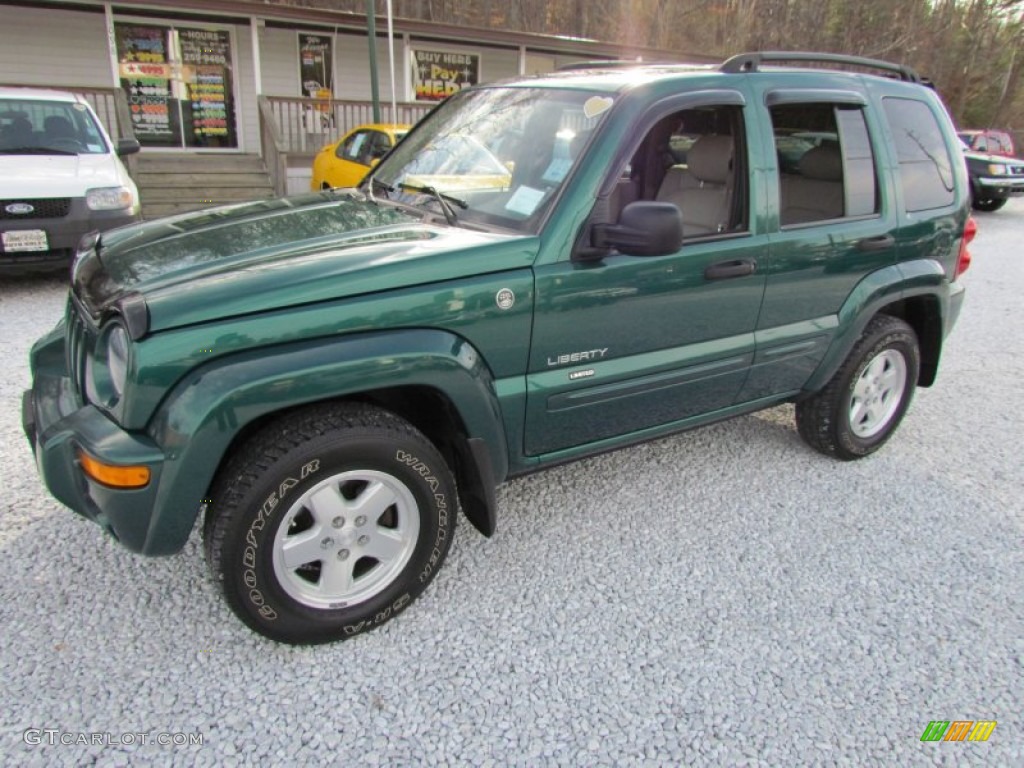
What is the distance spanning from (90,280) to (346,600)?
4.78ft

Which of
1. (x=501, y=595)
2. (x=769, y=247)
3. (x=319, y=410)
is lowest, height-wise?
(x=501, y=595)

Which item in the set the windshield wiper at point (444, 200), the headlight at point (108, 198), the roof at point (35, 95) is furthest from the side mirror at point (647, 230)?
the roof at point (35, 95)

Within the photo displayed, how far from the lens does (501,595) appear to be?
2.70 meters

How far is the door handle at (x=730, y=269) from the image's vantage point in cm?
287

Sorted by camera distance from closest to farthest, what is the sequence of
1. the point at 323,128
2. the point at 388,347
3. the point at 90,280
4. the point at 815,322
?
the point at 388,347, the point at 90,280, the point at 815,322, the point at 323,128

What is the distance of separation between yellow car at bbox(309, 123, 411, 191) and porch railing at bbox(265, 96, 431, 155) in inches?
161

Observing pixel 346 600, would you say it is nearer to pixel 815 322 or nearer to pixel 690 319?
pixel 690 319

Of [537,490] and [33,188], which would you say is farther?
[33,188]

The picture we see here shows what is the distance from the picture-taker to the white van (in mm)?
5922

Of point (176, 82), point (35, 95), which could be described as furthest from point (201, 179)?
point (35, 95)

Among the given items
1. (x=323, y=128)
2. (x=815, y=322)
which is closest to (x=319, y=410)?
(x=815, y=322)

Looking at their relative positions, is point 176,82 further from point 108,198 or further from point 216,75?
point 108,198

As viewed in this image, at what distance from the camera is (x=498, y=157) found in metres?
2.90

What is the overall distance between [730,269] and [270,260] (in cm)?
178
